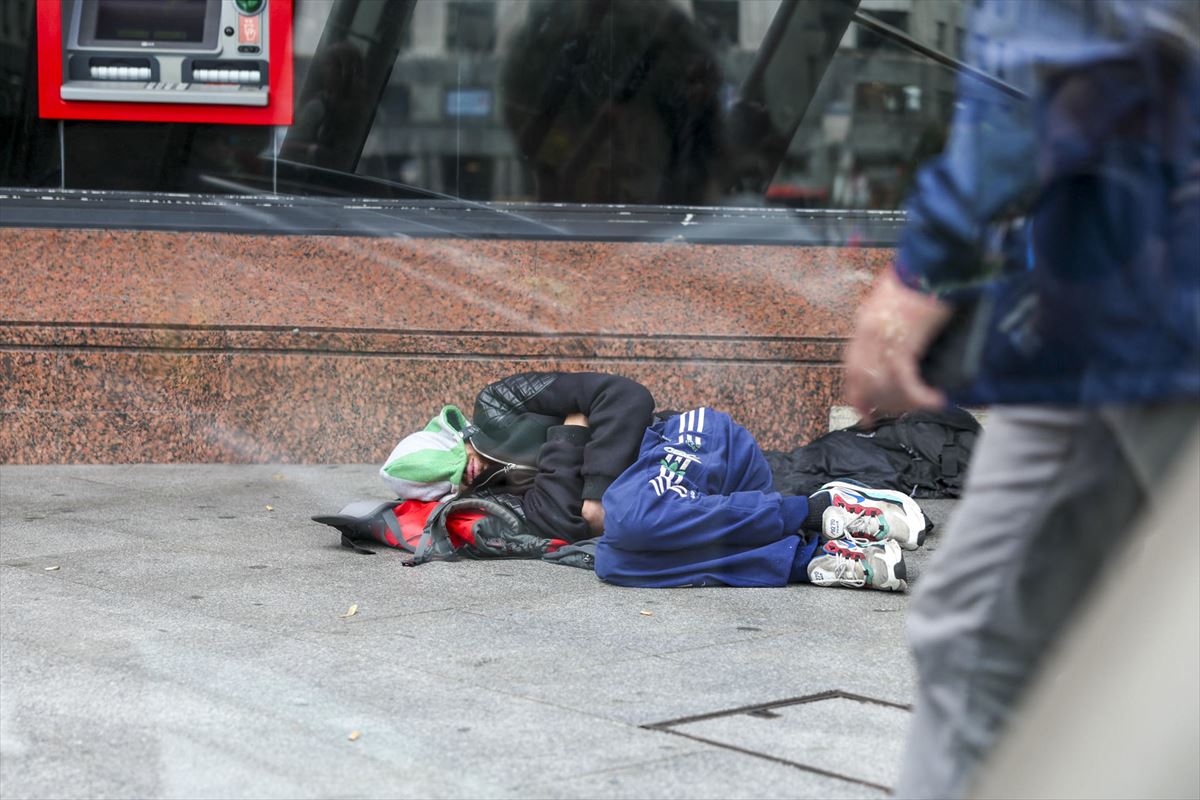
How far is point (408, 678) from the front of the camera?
12.2 ft

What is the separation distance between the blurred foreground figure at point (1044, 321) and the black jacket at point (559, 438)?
3.43 m

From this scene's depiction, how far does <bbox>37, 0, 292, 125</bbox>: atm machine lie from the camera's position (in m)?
7.40

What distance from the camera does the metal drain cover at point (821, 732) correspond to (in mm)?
3074

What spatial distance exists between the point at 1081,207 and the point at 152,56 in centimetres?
652

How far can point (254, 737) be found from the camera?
325 centimetres

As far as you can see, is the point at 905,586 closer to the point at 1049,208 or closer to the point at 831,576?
the point at 831,576

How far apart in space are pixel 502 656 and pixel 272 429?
3.65 m

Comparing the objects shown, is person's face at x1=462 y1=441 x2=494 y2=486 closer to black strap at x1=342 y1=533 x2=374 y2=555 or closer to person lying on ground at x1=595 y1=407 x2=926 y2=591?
black strap at x1=342 y1=533 x2=374 y2=555

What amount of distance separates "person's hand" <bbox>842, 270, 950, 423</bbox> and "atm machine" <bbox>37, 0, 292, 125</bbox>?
6194 millimetres

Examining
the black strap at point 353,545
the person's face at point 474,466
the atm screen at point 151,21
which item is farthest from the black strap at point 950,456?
the atm screen at point 151,21

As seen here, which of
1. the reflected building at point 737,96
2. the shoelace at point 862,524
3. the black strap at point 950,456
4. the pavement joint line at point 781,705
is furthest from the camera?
the reflected building at point 737,96

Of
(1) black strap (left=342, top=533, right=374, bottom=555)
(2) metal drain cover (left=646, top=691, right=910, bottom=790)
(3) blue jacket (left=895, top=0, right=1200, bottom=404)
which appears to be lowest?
(1) black strap (left=342, top=533, right=374, bottom=555)

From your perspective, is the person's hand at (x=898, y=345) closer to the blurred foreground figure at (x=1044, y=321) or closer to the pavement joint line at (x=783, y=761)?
the blurred foreground figure at (x=1044, y=321)

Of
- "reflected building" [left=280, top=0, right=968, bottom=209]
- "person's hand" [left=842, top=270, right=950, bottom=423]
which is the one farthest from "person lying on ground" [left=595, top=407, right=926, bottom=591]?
"person's hand" [left=842, top=270, right=950, bottom=423]
